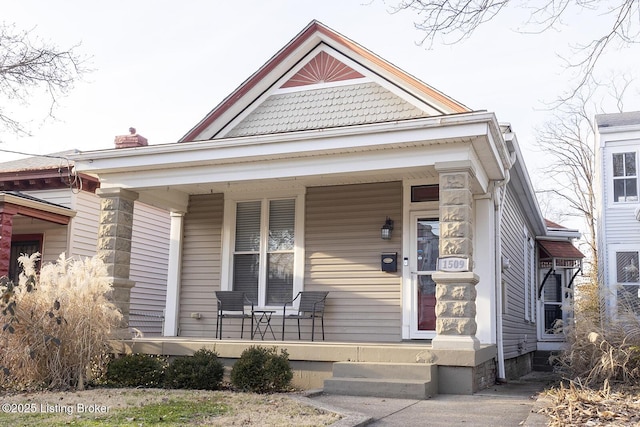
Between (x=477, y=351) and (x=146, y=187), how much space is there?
534 cm

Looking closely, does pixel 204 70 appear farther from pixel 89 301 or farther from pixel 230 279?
pixel 89 301

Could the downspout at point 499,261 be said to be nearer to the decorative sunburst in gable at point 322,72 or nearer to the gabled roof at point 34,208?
the decorative sunburst in gable at point 322,72

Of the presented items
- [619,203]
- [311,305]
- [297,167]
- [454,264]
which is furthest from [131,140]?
[619,203]

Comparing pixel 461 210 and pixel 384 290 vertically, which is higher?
A: pixel 461 210

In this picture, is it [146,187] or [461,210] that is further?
[146,187]

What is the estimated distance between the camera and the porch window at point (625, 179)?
1656 centimetres

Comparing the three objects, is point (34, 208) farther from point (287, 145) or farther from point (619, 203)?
point (619, 203)

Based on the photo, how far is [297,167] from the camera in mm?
9047

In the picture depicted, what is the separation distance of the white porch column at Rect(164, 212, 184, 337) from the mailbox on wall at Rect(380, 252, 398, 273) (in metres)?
3.61

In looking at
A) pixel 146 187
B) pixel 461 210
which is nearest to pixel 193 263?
pixel 146 187

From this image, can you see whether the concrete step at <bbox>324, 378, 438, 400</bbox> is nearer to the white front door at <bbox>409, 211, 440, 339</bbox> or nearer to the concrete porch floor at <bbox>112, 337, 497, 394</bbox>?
the concrete porch floor at <bbox>112, 337, 497, 394</bbox>

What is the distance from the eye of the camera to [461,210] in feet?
26.2

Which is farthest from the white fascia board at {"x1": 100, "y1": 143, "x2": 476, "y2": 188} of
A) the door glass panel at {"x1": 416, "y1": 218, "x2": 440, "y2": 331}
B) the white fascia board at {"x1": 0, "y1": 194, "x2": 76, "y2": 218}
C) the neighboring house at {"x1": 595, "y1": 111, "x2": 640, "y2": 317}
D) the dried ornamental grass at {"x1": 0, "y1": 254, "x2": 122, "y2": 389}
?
the neighboring house at {"x1": 595, "y1": 111, "x2": 640, "y2": 317}

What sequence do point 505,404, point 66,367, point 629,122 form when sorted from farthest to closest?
point 629,122 → point 66,367 → point 505,404
